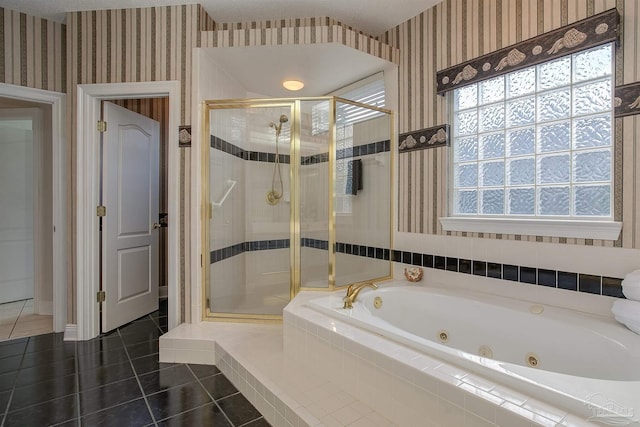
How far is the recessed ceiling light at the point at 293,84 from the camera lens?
3357mm

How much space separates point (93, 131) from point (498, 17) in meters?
3.09

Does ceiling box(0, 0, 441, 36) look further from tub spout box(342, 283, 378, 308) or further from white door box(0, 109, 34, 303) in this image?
tub spout box(342, 283, 378, 308)

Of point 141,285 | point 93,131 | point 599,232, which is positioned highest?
point 93,131

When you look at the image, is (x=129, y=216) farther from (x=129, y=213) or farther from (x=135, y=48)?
(x=135, y=48)

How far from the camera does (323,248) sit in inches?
108

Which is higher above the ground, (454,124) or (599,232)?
(454,124)

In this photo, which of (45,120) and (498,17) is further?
(45,120)

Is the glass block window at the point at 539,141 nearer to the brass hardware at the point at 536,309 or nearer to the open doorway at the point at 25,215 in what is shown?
the brass hardware at the point at 536,309

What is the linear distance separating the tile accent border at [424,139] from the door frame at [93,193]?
183 centimetres

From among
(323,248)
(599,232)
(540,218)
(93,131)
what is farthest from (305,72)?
(599,232)

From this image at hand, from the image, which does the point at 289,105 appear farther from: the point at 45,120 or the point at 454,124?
the point at 45,120

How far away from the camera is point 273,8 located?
8.84 ft

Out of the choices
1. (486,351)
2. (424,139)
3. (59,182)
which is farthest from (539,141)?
(59,182)

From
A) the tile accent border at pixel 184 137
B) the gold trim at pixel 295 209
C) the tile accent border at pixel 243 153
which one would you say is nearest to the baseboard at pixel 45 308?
the tile accent border at pixel 184 137
